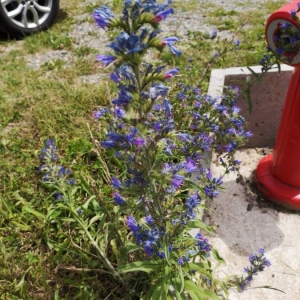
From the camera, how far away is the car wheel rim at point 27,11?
4.21 metres

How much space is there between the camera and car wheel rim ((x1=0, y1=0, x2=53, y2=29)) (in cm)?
421

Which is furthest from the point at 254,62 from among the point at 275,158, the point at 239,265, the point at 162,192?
the point at 162,192

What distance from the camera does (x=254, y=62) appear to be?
143 inches

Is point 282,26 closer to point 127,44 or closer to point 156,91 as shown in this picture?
point 156,91

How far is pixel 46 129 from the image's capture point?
2.91 meters

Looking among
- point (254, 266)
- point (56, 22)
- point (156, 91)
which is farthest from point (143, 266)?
point (56, 22)

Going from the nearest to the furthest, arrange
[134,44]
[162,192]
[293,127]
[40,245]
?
[134,44], [162,192], [40,245], [293,127]

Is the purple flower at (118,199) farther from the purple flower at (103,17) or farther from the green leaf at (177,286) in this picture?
the purple flower at (103,17)

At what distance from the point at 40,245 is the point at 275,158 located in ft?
5.25

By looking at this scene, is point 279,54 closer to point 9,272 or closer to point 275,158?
point 275,158

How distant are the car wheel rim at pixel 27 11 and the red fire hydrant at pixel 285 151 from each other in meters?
3.09

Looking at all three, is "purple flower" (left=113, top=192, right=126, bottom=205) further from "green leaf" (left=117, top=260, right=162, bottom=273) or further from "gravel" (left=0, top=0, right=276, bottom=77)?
"gravel" (left=0, top=0, right=276, bottom=77)

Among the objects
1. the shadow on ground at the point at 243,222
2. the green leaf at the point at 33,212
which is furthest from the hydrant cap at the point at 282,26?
the green leaf at the point at 33,212

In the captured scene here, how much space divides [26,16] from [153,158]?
11.9ft
